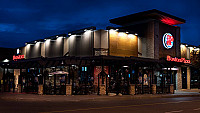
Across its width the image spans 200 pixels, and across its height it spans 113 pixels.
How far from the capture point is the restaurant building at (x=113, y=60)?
29.4 meters

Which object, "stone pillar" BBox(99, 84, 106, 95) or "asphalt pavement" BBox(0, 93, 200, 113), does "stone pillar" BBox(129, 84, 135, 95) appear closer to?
"stone pillar" BBox(99, 84, 106, 95)

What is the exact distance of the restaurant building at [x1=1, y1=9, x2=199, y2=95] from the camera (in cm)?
2939

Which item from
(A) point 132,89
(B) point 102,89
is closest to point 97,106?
(B) point 102,89

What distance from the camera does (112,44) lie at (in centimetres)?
3269

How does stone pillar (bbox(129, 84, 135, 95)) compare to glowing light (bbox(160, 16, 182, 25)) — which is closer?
stone pillar (bbox(129, 84, 135, 95))

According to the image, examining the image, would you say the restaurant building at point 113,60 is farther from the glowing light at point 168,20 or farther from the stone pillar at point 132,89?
the stone pillar at point 132,89

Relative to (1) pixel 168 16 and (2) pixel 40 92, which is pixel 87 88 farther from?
(1) pixel 168 16

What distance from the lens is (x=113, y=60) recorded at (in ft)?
96.1

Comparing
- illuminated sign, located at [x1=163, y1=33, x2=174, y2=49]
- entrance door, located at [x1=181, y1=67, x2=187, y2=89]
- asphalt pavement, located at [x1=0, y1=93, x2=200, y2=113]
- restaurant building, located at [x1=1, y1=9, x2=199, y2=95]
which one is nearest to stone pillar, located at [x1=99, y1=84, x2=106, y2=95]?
restaurant building, located at [x1=1, y1=9, x2=199, y2=95]

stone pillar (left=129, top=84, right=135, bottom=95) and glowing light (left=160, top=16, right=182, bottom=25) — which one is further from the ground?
glowing light (left=160, top=16, right=182, bottom=25)

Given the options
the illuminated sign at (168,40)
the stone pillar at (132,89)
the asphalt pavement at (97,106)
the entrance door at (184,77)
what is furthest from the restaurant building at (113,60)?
the asphalt pavement at (97,106)

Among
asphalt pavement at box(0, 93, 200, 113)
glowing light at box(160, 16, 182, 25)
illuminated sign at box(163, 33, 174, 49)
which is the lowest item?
asphalt pavement at box(0, 93, 200, 113)

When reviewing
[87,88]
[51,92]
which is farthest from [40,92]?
[87,88]

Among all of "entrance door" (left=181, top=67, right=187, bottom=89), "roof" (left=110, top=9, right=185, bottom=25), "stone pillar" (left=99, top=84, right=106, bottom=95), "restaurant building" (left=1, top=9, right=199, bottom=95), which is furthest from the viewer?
"entrance door" (left=181, top=67, right=187, bottom=89)
